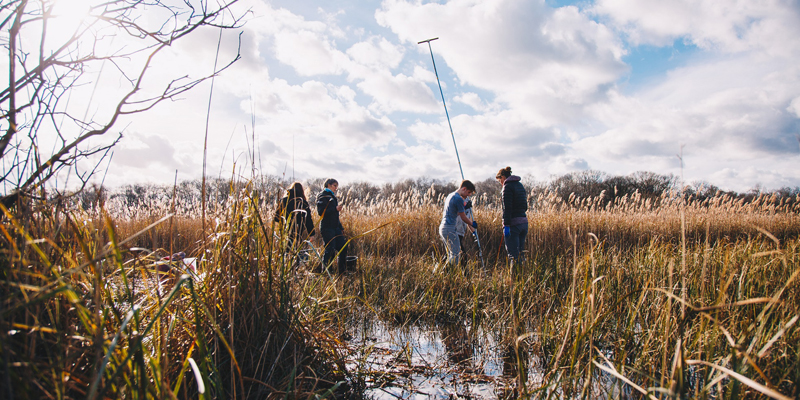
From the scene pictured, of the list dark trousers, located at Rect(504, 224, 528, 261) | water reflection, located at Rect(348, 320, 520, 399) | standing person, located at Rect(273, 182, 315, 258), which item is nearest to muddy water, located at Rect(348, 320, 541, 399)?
water reflection, located at Rect(348, 320, 520, 399)

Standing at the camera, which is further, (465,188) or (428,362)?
(465,188)

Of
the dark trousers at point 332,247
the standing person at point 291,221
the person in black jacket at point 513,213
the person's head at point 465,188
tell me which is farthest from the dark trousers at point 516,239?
the standing person at point 291,221

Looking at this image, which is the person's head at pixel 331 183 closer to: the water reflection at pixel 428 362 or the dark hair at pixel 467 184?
the dark hair at pixel 467 184

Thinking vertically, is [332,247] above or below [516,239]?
below

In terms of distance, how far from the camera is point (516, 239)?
557cm

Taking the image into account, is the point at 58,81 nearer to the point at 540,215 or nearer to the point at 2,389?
the point at 2,389

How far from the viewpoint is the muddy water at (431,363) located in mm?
2129

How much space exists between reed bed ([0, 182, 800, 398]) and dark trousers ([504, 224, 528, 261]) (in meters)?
0.97

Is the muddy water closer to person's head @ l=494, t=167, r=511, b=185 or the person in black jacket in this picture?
the person in black jacket

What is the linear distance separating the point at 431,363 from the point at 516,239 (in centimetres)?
350

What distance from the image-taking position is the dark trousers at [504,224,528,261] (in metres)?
5.52

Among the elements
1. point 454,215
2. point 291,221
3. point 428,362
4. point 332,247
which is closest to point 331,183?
point 332,247

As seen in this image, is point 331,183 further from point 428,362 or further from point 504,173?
point 428,362

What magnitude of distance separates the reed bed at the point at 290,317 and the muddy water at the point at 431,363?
10 centimetres
